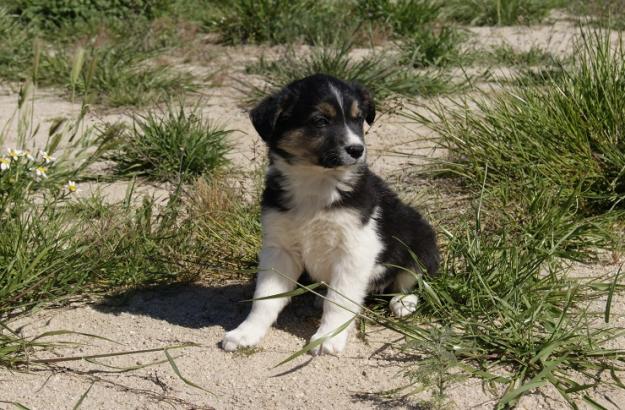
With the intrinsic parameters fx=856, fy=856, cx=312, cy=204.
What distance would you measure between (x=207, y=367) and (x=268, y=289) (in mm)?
520

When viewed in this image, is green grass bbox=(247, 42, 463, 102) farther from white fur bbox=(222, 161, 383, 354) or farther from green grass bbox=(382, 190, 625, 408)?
white fur bbox=(222, 161, 383, 354)

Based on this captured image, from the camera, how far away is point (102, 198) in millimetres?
5773

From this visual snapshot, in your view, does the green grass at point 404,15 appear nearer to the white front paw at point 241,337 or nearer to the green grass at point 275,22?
the green grass at point 275,22

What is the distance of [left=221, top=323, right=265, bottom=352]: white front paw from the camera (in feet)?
13.9

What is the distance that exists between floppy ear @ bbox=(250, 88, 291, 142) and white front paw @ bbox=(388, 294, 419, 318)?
1.11 m

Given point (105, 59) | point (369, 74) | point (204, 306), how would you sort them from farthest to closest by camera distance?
point (105, 59) → point (369, 74) → point (204, 306)

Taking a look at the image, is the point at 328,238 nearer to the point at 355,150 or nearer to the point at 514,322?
the point at 355,150

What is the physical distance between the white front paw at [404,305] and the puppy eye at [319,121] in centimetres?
100

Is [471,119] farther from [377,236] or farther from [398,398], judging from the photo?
[398,398]

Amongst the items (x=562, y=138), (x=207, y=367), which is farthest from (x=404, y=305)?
(x=562, y=138)

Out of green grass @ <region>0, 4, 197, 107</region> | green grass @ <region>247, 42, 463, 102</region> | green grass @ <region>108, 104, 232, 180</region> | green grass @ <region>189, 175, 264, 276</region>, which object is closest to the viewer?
green grass @ <region>189, 175, 264, 276</region>

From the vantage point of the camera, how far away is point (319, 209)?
13.9ft

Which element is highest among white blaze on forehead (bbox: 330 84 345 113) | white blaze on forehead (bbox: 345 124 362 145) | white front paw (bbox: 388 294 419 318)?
white blaze on forehead (bbox: 330 84 345 113)

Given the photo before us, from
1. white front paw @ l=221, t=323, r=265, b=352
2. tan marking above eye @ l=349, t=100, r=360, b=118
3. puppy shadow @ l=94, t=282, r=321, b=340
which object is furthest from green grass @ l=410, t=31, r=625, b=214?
white front paw @ l=221, t=323, r=265, b=352
